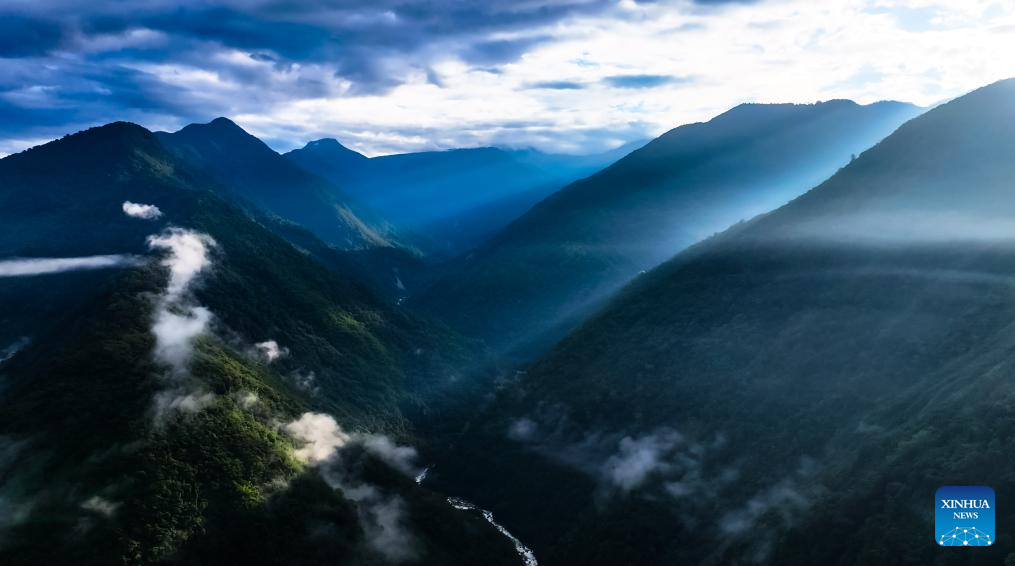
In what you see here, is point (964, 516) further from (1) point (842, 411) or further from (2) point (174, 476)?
(2) point (174, 476)

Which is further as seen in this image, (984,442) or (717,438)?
(717,438)

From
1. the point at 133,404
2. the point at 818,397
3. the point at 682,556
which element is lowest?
the point at 682,556

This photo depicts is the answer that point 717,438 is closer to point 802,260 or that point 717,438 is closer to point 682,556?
point 682,556

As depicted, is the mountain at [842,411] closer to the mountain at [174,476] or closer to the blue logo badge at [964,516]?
the blue logo badge at [964,516]

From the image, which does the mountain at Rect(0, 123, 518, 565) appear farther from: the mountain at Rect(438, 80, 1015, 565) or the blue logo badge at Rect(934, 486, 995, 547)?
the blue logo badge at Rect(934, 486, 995, 547)

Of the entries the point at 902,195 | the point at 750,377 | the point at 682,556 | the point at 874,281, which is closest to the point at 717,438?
the point at 750,377

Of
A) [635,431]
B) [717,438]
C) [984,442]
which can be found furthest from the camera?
[635,431]

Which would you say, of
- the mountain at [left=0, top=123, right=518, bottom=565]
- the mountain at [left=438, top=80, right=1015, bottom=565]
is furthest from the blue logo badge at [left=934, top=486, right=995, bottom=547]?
the mountain at [left=0, top=123, right=518, bottom=565]
